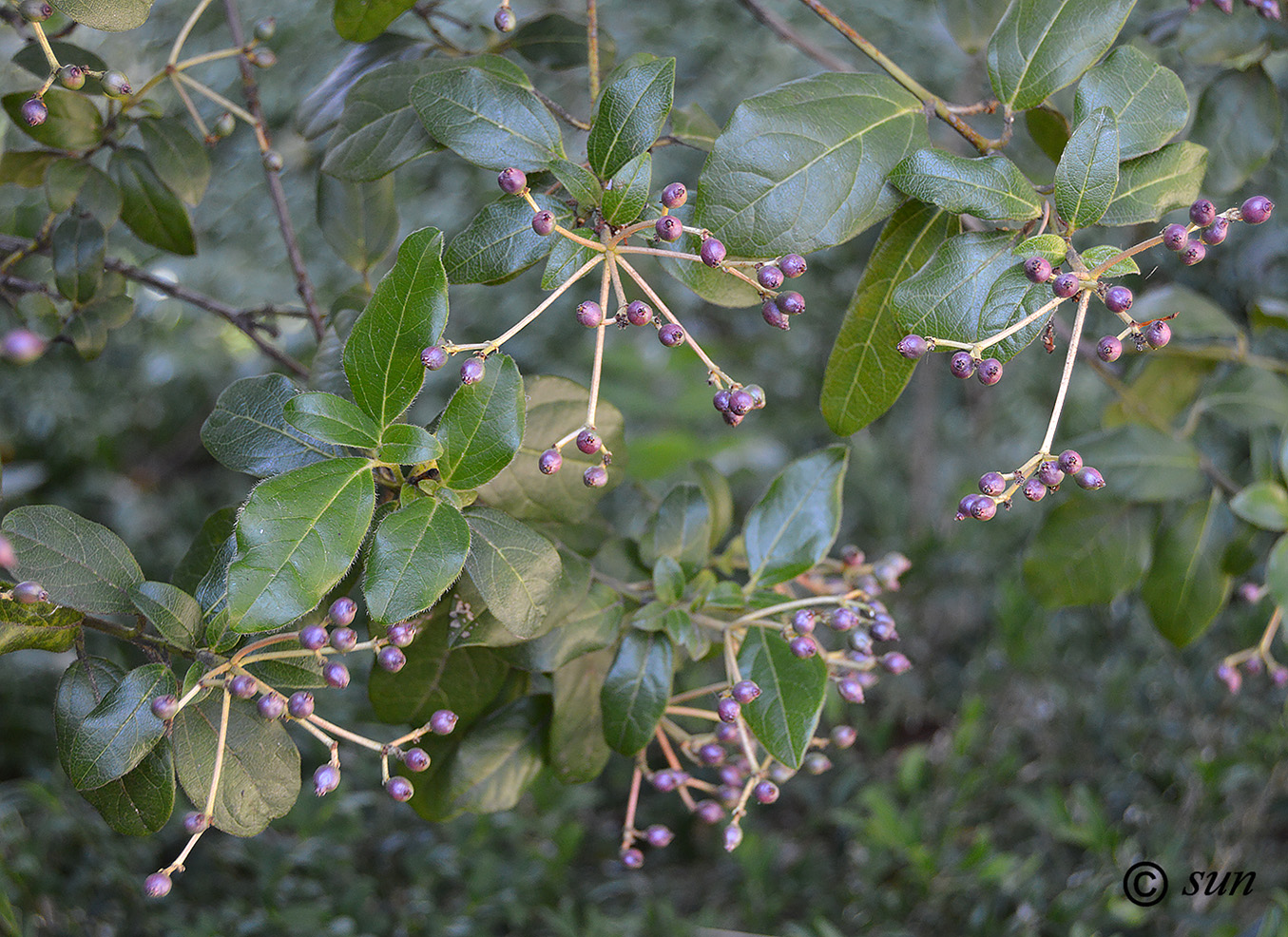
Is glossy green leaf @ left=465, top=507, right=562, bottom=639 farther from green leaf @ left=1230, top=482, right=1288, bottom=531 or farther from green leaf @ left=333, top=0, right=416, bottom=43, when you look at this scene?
green leaf @ left=1230, top=482, right=1288, bottom=531

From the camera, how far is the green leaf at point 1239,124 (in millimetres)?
839

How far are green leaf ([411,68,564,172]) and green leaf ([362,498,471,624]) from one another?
22cm

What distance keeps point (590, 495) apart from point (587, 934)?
20.8 inches

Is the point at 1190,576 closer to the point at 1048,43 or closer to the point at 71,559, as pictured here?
the point at 1048,43

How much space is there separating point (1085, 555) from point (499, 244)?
→ 666 mm

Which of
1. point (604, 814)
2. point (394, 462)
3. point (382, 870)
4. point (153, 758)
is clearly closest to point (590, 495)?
point (394, 462)

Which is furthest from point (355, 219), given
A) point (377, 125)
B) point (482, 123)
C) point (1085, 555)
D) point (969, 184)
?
point (1085, 555)

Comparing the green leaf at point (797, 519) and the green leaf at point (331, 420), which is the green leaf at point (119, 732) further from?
the green leaf at point (797, 519)

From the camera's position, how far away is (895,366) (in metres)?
0.62

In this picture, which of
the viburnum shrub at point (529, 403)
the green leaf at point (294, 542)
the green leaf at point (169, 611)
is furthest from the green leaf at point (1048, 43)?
the green leaf at point (169, 611)

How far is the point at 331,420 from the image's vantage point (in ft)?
1.70

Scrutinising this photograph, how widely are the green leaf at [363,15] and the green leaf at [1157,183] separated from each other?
1.57ft

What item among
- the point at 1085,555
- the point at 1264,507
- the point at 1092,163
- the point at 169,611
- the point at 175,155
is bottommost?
the point at 1085,555

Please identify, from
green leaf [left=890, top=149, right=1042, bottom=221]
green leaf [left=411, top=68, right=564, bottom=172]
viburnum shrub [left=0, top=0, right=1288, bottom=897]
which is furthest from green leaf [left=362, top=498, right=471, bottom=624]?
green leaf [left=890, top=149, right=1042, bottom=221]
